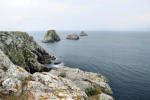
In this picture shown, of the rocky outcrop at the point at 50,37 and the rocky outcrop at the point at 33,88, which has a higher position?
the rocky outcrop at the point at 50,37

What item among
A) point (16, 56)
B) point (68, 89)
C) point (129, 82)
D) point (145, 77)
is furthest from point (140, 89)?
point (16, 56)

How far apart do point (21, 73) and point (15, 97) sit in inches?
121

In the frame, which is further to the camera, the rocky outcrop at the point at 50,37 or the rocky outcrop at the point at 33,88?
the rocky outcrop at the point at 50,37

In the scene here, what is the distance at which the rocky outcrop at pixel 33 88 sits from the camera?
27.6ft

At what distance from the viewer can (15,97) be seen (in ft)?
26.7

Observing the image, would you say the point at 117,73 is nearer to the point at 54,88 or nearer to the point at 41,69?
the point at 41,69

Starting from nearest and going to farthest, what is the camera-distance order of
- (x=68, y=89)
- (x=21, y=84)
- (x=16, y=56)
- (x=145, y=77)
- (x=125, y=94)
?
(x=21, y=84) → (x=68, y=89) → (x=125, y=94) → (x=16, y=56) → (x=145, y=77)

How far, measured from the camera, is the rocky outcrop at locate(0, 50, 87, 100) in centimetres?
841

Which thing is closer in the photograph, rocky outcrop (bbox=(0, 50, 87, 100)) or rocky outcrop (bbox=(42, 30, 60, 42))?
rocky outcrop (bbox=(0, 50, 87, 100))

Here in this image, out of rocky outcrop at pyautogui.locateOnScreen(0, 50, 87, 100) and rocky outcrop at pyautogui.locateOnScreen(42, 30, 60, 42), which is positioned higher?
rocky outcrop at pyautogui.locateOnScreen(42, 30, 60, 42)

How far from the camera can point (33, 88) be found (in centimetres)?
930

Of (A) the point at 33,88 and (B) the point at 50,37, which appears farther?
(B) the point at 50,37

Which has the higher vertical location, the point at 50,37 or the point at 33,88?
the point at 50,37

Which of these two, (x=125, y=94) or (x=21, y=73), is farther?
(x=125, y=94)
